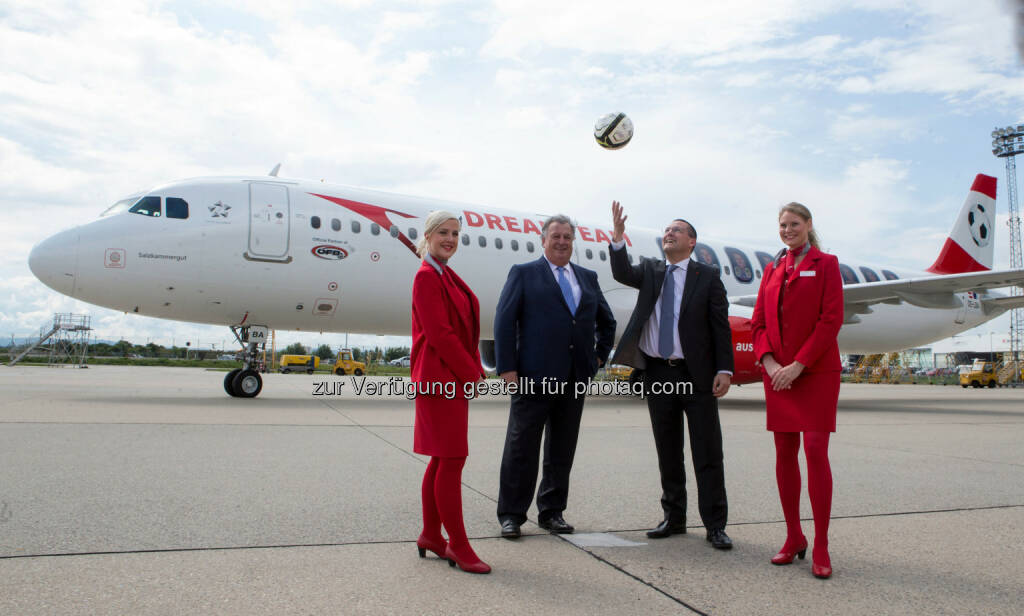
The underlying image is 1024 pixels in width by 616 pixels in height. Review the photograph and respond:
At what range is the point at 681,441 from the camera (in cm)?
357

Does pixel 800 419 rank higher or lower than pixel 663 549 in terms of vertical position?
higher

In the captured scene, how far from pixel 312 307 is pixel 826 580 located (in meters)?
8.83

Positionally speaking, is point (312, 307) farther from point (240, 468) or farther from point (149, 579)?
point (149, 579)

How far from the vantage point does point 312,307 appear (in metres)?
10.4

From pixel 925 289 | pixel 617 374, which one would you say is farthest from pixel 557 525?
pixel 617 374

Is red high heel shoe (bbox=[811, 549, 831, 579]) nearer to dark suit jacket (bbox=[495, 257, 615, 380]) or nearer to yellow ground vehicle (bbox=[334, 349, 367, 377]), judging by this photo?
dark suit jacket (bbox=[495, 257, 615, 380])

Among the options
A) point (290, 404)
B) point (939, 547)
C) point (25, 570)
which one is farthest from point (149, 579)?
point (290, 404)

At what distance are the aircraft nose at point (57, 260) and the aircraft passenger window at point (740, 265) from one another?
37.9 feet

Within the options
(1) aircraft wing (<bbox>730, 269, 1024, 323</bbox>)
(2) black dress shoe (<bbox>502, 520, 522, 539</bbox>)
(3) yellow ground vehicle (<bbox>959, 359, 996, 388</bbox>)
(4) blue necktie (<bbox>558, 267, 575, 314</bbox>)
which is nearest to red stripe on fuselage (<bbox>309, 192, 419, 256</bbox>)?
(1) aircraft wing (<bbox>730, 269, 1024, 323</bbox>)

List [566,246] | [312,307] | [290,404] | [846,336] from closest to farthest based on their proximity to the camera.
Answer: [566,246] < [290,404] < [312,307] < [846,336]

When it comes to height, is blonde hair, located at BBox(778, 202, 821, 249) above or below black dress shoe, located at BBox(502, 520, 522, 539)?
above

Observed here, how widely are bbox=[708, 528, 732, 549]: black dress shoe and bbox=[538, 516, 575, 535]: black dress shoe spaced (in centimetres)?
65

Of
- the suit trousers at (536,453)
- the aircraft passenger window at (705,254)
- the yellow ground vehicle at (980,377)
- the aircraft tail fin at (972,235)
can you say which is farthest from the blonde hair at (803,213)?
the yellow ground vehicle at (980,377)

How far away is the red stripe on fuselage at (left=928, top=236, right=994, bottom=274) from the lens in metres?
18.0
